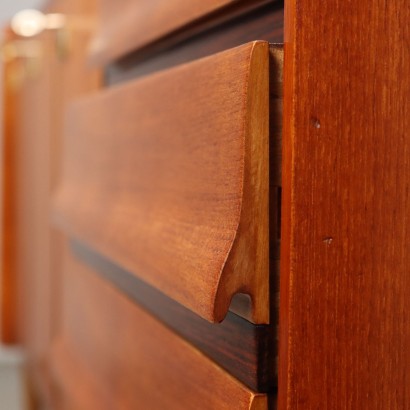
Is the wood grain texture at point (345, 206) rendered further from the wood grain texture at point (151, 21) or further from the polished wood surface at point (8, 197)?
the polished wood surface at point (8, 197)

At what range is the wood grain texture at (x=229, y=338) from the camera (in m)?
0.45

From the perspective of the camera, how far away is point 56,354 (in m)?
1.10

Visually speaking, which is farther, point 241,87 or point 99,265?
point 99,265

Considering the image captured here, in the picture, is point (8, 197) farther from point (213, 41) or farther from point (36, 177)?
point (213, 41)

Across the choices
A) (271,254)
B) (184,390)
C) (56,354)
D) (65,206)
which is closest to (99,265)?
(65,206)

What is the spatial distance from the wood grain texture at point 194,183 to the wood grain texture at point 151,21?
40mm

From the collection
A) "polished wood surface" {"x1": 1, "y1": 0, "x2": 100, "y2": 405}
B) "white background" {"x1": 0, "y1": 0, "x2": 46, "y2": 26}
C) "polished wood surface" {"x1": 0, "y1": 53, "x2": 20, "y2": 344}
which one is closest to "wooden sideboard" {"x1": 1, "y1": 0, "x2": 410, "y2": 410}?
"polished wood surface" {"x1": 1, "y1": 0, "x2": 100, "y2": 405}

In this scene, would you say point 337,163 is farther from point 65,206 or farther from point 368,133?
point 65,206

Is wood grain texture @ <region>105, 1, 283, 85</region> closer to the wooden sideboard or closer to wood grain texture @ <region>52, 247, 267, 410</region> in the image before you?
the wooden sideboard

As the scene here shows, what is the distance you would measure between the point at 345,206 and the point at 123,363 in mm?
383

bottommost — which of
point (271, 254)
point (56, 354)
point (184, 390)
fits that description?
point (56, 354)

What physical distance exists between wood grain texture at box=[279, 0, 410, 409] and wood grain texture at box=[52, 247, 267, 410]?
5 cm

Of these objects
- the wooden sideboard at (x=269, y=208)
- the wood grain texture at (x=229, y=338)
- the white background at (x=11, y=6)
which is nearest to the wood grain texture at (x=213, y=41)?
the wooden sideboard at (x=269, y=208)

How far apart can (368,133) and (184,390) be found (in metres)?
0.23
